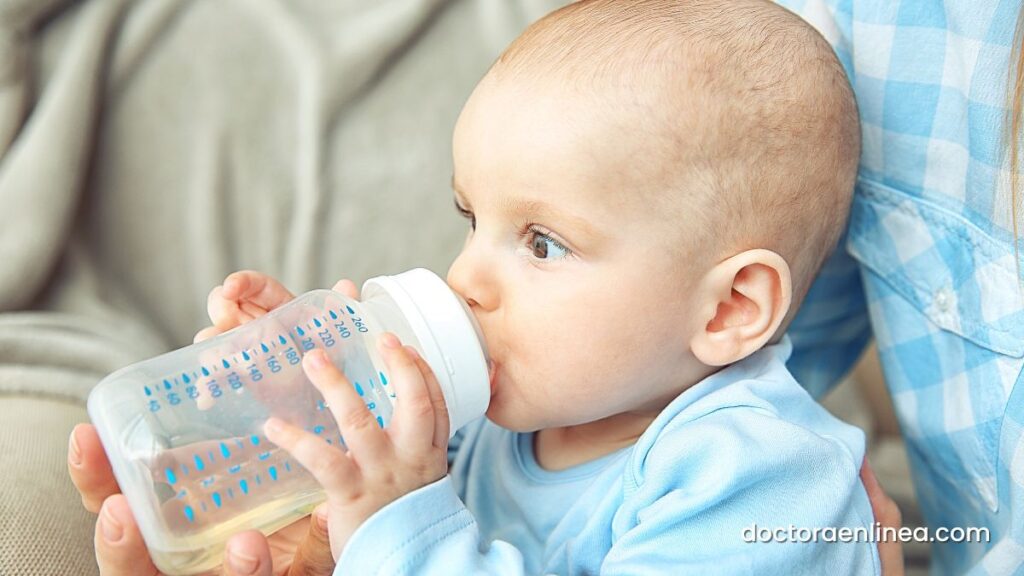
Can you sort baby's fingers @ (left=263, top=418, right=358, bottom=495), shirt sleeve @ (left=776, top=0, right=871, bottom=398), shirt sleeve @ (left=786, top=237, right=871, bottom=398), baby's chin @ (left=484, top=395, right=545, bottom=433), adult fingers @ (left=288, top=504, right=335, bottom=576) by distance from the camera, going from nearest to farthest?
baby's fingers @ (left=263, top=418, right=358, bottom=495) → adult fingers @ (left=288, top=504, right=335, bottom=576) → baby's chin @ (left=484, top=395, right=545, bottom=433) → shirt sleeve @ (left=776, top=0, right=871, bottom=398) → shirt sleeve @ (left=786, top=237, right=871, bottom=398)

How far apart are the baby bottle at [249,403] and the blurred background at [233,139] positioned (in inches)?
19.5

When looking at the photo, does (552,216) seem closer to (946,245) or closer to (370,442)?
(370,442)

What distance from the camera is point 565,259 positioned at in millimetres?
855

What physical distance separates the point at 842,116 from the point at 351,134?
0.68 m

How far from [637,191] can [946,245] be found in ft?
1.17

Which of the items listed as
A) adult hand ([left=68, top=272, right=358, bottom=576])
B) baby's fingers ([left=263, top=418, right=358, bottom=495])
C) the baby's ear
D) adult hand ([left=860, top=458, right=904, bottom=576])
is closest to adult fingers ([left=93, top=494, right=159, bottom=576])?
adult hand ([left=68, top=272, right=358, bottom=576])

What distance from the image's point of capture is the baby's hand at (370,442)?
0.69 meters

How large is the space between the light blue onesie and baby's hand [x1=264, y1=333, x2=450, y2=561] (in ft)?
0.05

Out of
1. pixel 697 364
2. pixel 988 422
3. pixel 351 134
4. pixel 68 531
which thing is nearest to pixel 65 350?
pixel 68 531

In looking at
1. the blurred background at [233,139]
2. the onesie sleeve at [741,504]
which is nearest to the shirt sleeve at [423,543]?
the onesie sleeve at [741,504]

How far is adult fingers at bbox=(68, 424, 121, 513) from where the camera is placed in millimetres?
737

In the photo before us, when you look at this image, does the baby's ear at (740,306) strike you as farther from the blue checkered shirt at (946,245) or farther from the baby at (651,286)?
the blue checkered shirt at (946,245)

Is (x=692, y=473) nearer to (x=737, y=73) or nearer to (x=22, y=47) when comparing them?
(x=737, y=73)

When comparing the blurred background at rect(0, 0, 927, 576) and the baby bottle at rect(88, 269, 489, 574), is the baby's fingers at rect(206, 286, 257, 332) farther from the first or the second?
the blurred background at rect(0, 0, 927, 576)
